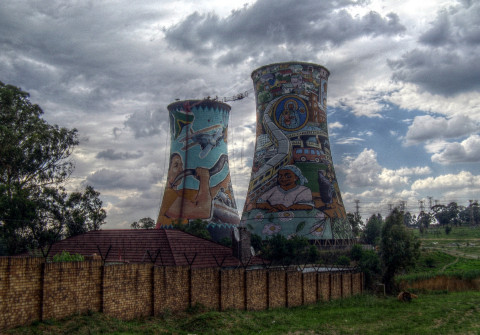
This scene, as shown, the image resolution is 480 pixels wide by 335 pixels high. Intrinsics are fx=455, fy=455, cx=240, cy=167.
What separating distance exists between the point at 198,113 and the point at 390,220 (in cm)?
2798

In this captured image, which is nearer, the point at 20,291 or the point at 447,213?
the point at 20,291

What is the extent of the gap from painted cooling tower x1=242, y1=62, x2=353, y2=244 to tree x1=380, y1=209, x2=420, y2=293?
1692 centimetres

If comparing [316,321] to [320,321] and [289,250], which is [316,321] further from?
[289,250]

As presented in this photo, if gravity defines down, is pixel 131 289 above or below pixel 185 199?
below

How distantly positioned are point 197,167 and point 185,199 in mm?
3710

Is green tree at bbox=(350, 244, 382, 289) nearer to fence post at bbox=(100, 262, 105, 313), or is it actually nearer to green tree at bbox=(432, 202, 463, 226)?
fence post at bbox=(100, 262, 105, 313)

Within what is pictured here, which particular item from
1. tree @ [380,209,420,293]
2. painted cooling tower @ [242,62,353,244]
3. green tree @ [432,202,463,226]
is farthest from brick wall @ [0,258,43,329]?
green tree @ [432,202,463,226]

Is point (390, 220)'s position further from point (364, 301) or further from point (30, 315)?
point (30, 315)

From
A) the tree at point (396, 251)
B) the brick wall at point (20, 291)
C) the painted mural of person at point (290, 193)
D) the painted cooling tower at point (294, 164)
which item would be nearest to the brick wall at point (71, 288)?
the brick wall at point (20, 291)

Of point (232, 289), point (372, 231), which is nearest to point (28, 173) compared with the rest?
point (232, 289)

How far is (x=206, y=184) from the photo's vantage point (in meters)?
49.8

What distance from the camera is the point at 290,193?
4531 centimetres

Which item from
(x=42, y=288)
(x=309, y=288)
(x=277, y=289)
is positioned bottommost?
(x=309, y=288)

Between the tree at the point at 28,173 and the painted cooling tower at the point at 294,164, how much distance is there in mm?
21159
